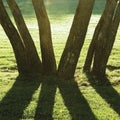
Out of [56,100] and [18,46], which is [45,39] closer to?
[18,46]

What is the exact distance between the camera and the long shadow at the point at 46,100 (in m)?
6.96

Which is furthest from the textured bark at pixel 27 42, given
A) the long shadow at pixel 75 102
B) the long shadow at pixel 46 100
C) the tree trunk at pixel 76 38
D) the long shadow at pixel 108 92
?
the long shadow at pixel 108 92

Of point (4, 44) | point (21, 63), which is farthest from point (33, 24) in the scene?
point (21, 63)

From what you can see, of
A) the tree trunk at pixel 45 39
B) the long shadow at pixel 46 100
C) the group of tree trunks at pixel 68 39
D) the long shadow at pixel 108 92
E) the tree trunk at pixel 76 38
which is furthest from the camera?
the tree trunk at pixel 45 39

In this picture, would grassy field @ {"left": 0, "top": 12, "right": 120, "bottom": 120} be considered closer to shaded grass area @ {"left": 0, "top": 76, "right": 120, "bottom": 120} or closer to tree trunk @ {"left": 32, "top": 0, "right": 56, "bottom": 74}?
shaded grass area @ {"left": 0, "top": 76, "right": 120, "bottom": 120}

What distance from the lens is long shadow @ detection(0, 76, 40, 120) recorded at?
6.98m

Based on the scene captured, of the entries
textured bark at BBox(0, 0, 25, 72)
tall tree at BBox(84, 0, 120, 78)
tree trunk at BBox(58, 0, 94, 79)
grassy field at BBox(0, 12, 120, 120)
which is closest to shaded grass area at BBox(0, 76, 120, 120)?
grassy field at BBox(0, 12, 120, 120)

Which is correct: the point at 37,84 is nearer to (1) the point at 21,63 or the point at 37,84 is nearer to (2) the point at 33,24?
(1) the point at 21,63

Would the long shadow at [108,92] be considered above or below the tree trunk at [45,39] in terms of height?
below

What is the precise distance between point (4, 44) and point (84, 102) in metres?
6.39

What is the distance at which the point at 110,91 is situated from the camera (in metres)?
8.23

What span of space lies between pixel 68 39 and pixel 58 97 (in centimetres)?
140

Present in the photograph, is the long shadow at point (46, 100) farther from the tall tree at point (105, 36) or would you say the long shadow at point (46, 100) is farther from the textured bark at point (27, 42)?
the tall tree at point (105, 36)

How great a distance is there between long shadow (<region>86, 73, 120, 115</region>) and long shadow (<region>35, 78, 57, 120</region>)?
86 cm
